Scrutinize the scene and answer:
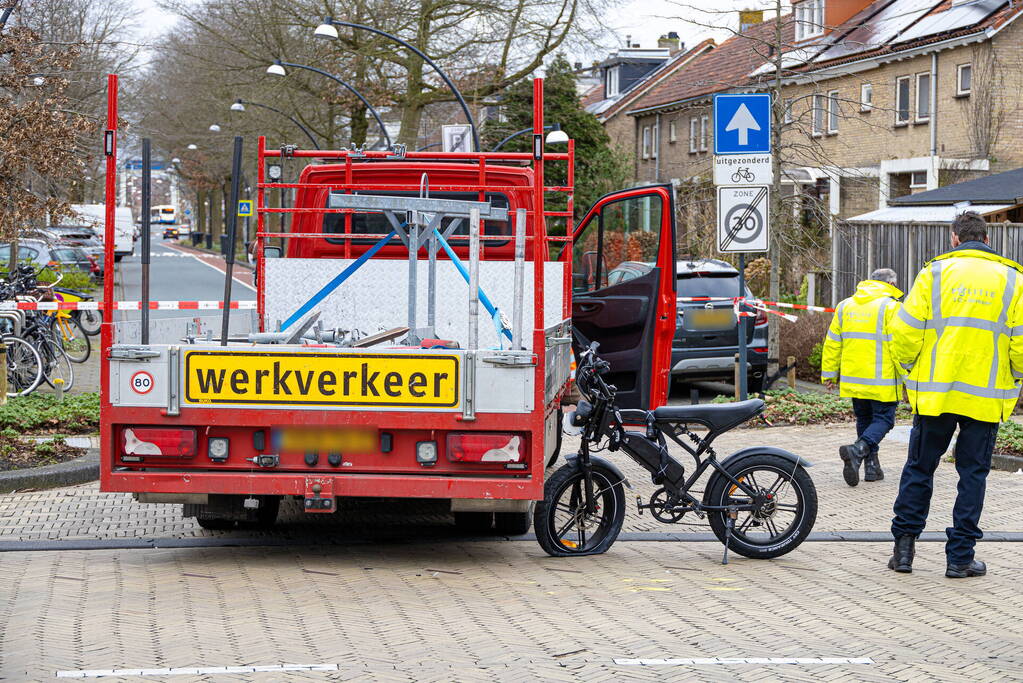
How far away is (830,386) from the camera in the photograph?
16.5 meters

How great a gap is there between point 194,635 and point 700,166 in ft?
53.0

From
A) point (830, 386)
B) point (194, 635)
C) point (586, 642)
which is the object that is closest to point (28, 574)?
point (194, 635)

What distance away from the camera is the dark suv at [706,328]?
1547 centimetres

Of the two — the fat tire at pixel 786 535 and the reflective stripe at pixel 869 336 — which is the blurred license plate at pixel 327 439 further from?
the reflective stripe at pixel 869 336

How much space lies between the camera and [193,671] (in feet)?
16.9

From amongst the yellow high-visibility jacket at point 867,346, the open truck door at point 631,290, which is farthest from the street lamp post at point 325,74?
the yellow high-visibility jacket at point 867,346

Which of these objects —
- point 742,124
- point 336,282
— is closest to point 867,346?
point 742,124

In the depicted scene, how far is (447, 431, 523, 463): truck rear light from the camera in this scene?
670 cm

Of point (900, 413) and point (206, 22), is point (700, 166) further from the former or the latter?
point (206, 22)

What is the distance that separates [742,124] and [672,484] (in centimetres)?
487

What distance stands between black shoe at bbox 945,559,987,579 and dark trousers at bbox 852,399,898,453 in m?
2.75

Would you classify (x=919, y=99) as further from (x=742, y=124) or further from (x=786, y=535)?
(x=786, y=535)

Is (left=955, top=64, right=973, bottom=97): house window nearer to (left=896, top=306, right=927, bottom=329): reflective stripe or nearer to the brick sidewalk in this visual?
the brick sidewalk

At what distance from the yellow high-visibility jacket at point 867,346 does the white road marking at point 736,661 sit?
4568 mm
